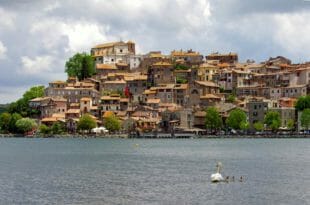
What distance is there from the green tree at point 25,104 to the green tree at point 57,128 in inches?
330

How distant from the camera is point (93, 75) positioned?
151m

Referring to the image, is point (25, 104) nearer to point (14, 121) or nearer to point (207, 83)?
point (14, 121)

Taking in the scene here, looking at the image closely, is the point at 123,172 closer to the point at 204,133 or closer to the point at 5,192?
the point at 5,192

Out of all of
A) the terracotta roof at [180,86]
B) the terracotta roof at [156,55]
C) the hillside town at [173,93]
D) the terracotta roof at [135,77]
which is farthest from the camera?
the terracotta roof at [156,55]

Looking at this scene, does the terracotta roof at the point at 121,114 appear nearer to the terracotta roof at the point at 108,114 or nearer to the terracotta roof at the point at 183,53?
the terracotta roof at the point at 108,114

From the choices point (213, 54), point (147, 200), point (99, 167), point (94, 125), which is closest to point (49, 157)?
point (99, 167)

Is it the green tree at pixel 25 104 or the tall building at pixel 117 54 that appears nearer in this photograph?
the green tree at pixel 25 104

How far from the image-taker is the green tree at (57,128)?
134500 millimetres

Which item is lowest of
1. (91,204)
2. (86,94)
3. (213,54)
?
(91,204)

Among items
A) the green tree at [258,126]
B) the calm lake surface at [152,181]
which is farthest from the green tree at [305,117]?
the calm lake surface at [152,181]

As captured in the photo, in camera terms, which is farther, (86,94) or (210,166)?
(86,94)

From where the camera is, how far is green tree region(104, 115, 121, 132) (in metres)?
127

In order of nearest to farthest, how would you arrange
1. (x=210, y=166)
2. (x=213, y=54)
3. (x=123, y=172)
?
1. (x=123, y=172)
2. (x=210, y=166)
3. (x=213, y=54)

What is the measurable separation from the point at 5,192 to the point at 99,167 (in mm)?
18743
